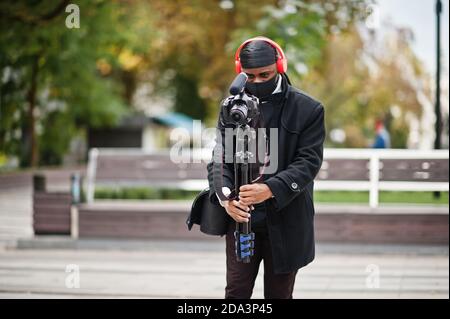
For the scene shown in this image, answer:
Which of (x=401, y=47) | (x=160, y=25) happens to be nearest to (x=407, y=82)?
(x=401, y=47)

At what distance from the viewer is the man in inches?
157

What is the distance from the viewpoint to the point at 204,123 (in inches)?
2258


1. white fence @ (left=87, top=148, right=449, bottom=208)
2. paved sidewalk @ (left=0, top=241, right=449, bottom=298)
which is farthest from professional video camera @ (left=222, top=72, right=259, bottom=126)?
white fence @ (left=87, top=148, right=449, bottom=208)

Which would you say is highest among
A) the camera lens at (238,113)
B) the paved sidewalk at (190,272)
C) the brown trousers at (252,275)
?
the camera lens at (238,113)

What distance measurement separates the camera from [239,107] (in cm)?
382

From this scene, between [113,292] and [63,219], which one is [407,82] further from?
[113,292]

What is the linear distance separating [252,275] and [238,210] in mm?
488

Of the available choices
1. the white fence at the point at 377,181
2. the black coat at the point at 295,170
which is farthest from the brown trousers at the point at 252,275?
the white fence at the point at 377,181

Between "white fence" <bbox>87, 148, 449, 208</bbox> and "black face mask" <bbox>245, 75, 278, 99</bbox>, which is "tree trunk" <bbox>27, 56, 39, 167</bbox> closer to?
"white fence" <bbox>87, 148, 449, 208</bbox>

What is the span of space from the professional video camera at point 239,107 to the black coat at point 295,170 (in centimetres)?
17

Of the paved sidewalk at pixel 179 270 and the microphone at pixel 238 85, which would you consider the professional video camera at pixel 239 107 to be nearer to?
the microphone at pixel 238 85

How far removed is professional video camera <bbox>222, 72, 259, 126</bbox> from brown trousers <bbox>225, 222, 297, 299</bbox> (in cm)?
62

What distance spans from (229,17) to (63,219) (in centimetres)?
1536

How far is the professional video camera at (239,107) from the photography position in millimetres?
3811
